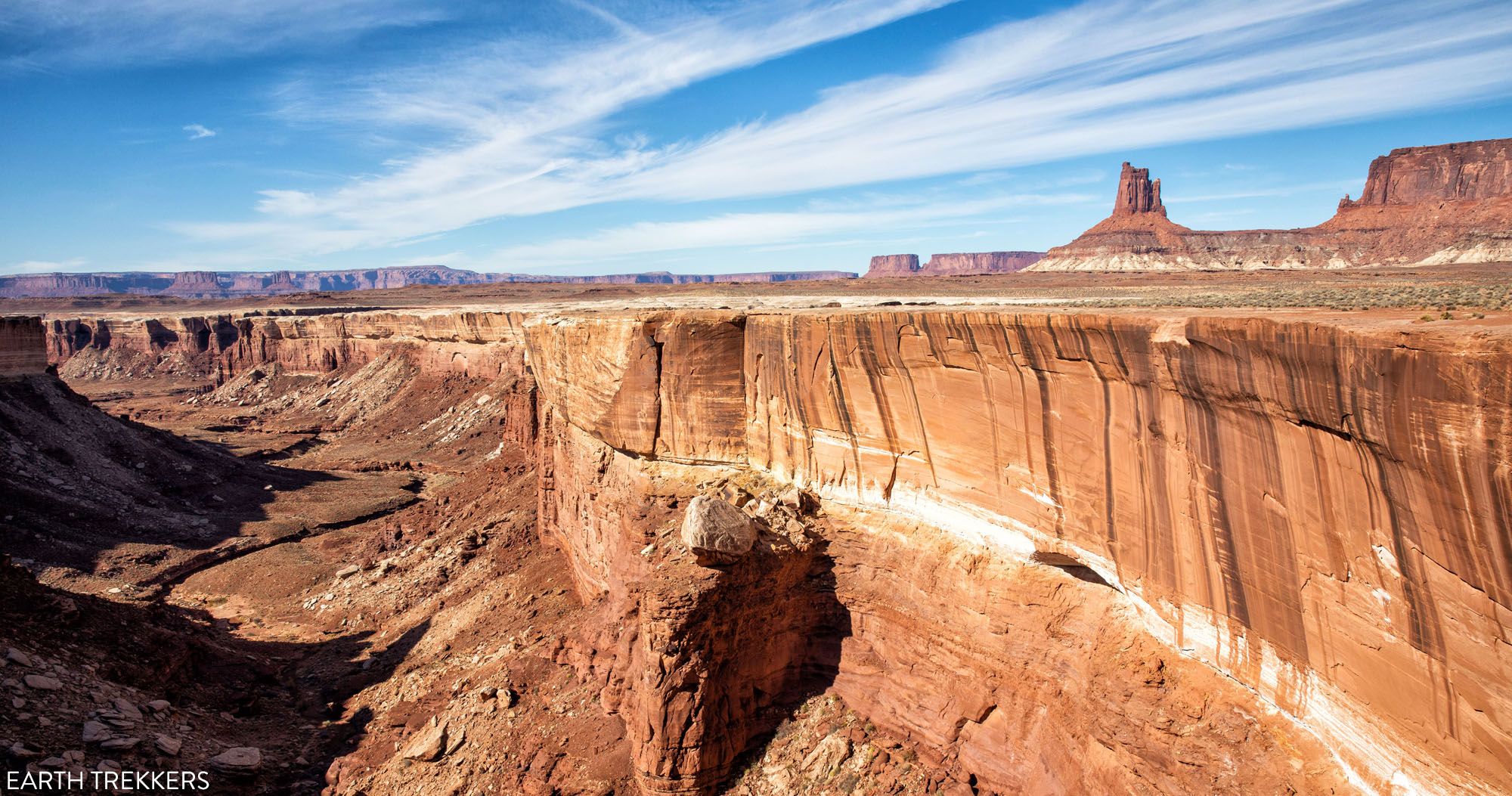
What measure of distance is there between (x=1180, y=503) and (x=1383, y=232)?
13972 centimetres

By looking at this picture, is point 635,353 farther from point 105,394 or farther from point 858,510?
point 105,394

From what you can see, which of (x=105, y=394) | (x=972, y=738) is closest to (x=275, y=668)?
(x=972, y=738)

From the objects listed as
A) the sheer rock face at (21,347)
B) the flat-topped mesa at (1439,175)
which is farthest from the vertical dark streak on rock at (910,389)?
the flat-topped mesa at (1439,175)

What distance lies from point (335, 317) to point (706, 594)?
7148 centimetres

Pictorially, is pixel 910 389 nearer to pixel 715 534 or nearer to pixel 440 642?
pixel 715 534

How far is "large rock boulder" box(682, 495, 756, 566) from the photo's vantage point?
41.4ft

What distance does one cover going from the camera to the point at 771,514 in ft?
45.5

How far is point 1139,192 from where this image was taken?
523 ft

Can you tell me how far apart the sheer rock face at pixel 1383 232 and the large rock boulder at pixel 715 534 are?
112 metres

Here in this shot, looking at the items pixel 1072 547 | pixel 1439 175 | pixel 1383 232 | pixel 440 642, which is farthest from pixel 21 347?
pixel 1439 175

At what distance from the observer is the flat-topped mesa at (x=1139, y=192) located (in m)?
158

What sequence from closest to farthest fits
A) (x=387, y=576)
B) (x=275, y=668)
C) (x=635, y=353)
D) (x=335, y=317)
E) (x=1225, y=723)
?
(x=1225, y=723)
(x=635, y=353)
(x=275, y=668)
(x=387, y=576)
(x=335, y=317)

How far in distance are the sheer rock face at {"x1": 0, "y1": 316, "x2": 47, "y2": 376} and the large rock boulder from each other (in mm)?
42925

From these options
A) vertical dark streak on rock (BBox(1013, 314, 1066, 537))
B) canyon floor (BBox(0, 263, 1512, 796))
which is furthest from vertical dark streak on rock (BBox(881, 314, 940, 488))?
vertical dark streak on rock (BBox(1013, 314, 1066, 537))
